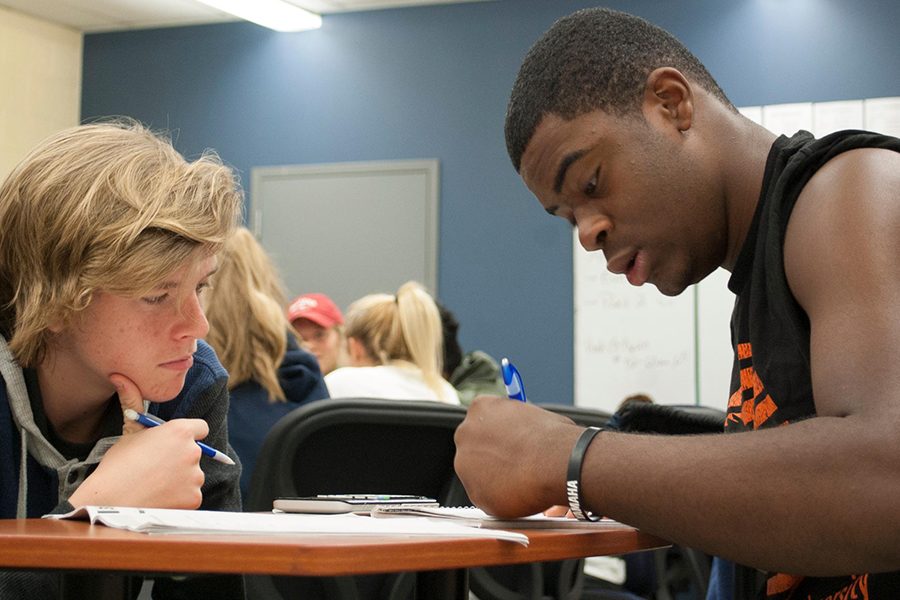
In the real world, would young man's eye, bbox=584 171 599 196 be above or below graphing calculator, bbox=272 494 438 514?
above

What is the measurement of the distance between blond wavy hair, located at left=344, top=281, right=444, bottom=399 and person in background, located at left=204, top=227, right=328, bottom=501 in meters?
0.87

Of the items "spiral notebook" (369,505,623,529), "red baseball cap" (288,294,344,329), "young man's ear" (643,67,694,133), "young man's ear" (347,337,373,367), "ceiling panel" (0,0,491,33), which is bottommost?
"spiral notebook" (369,505,623,529)

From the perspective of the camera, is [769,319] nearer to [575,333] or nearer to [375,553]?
[375,553]

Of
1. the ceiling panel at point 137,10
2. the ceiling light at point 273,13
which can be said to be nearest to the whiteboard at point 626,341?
the ceiling panel at point 137,10

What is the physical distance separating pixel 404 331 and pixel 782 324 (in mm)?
3012

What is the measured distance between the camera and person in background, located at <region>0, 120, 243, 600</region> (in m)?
1.55

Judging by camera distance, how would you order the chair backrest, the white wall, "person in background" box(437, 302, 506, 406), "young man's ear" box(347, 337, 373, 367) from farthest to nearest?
the white wall → "person in background" box(437, 302, 506, 406) → "young man's ear" box(347, 337, 373, 367) → the chair backrest

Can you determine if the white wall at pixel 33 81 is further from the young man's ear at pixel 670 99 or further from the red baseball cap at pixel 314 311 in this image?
the young man's ear at pixel 670 99

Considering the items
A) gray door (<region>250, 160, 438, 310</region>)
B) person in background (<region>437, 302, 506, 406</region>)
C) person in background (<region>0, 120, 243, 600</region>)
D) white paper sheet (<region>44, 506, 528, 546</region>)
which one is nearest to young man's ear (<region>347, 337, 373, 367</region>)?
person in background (<region>437, 302, 506, 406</region>)

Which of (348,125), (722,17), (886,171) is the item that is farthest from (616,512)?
(348,125)

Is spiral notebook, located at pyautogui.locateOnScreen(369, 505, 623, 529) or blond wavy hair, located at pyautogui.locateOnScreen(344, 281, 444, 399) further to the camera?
blond wavy hair, located at pyautogui.locateOnScreen(344, 281, 444, 399)

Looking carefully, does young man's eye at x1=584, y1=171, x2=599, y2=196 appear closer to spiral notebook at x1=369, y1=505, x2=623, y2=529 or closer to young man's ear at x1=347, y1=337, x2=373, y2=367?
spiral notebook at x1=369, y1=505, x2=623, y2=529

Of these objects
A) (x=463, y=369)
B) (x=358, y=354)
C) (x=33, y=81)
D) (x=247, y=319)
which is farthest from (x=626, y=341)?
(x=33, y=81)

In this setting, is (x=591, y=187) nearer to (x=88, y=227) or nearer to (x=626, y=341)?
(x=88, y=227)
